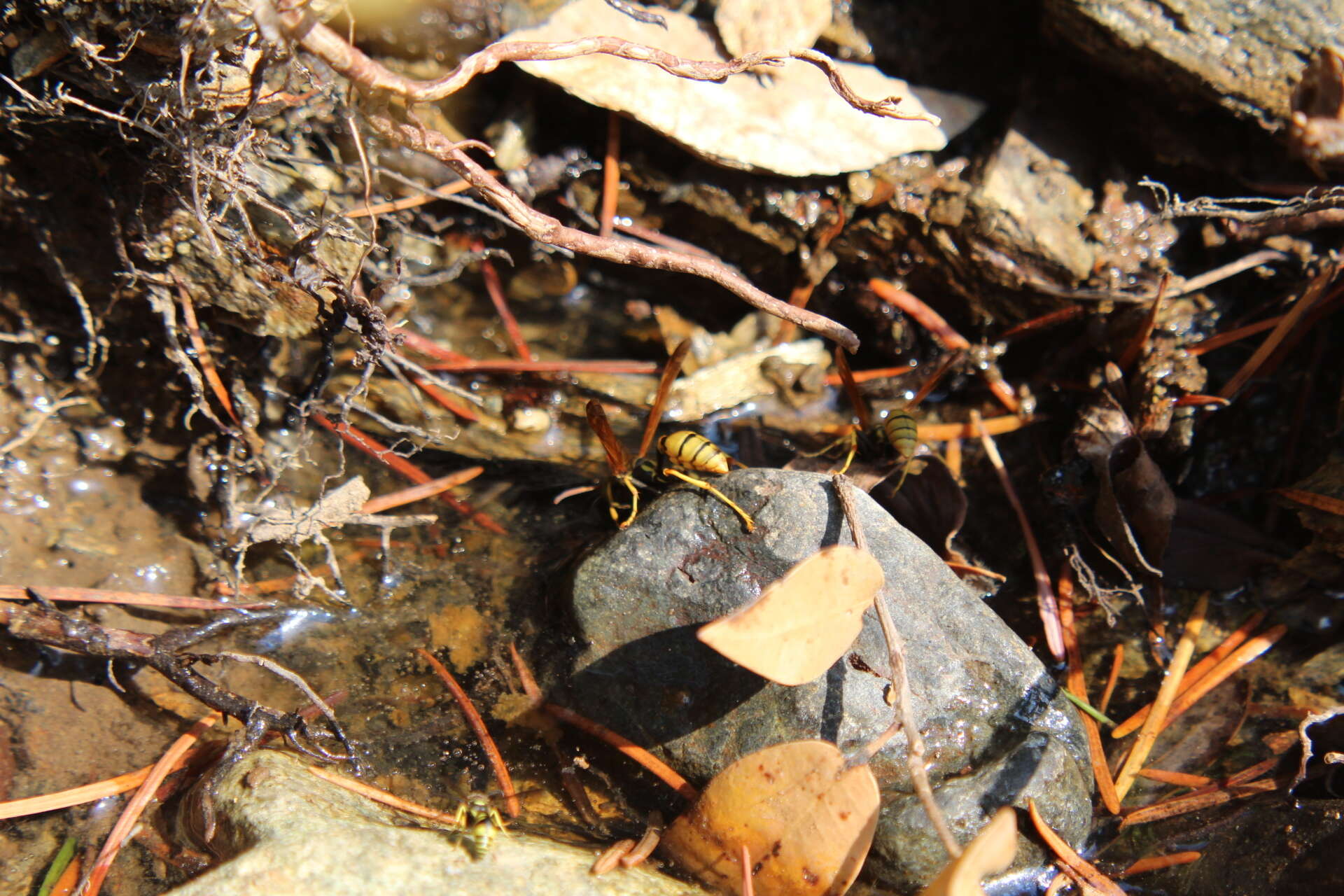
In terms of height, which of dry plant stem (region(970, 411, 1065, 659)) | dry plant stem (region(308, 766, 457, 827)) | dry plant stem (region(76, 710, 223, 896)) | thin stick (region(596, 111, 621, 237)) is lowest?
dry plant stem (region(76, 710, 223, 896))

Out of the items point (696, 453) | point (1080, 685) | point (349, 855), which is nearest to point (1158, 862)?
point (1080, 685)

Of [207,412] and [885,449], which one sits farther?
[885,449]

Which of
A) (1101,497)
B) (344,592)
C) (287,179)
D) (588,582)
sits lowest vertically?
(344,592)

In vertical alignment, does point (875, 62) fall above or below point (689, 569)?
above

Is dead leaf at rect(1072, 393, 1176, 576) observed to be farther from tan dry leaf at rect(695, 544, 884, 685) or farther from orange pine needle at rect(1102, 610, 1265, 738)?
tan dry leaf at rect(695, 544, 884, 685)

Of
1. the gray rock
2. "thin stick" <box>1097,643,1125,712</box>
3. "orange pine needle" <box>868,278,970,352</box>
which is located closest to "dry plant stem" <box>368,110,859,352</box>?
"orange pine needle" <box>868,278,970,352</box>

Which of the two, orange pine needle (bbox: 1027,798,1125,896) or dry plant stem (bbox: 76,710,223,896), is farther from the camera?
orange pine needle (bbox: 1027,798,1125,896)

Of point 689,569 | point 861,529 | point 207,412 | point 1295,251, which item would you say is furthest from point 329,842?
point 1295,251

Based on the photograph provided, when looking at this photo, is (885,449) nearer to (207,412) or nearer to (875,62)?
(875,62)
